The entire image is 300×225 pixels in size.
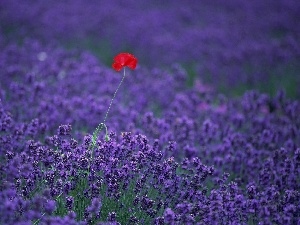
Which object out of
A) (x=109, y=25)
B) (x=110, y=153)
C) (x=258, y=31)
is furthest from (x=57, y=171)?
(x=258, y=31)

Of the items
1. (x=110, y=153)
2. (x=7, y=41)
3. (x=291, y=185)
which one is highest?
(x=7, y=41)

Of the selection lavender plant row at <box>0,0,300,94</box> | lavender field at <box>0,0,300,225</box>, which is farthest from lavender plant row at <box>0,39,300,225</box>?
lavender plant row at <box>0,0,300,94</box>

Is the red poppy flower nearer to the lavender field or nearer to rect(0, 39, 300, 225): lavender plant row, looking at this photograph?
the lavender field

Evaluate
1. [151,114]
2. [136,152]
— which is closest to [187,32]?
[151,114]

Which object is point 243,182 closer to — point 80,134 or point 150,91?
point 80,134

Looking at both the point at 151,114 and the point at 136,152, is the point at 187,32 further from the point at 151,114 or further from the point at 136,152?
the point at 136,152

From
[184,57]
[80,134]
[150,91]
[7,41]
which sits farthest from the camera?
[184,57]
